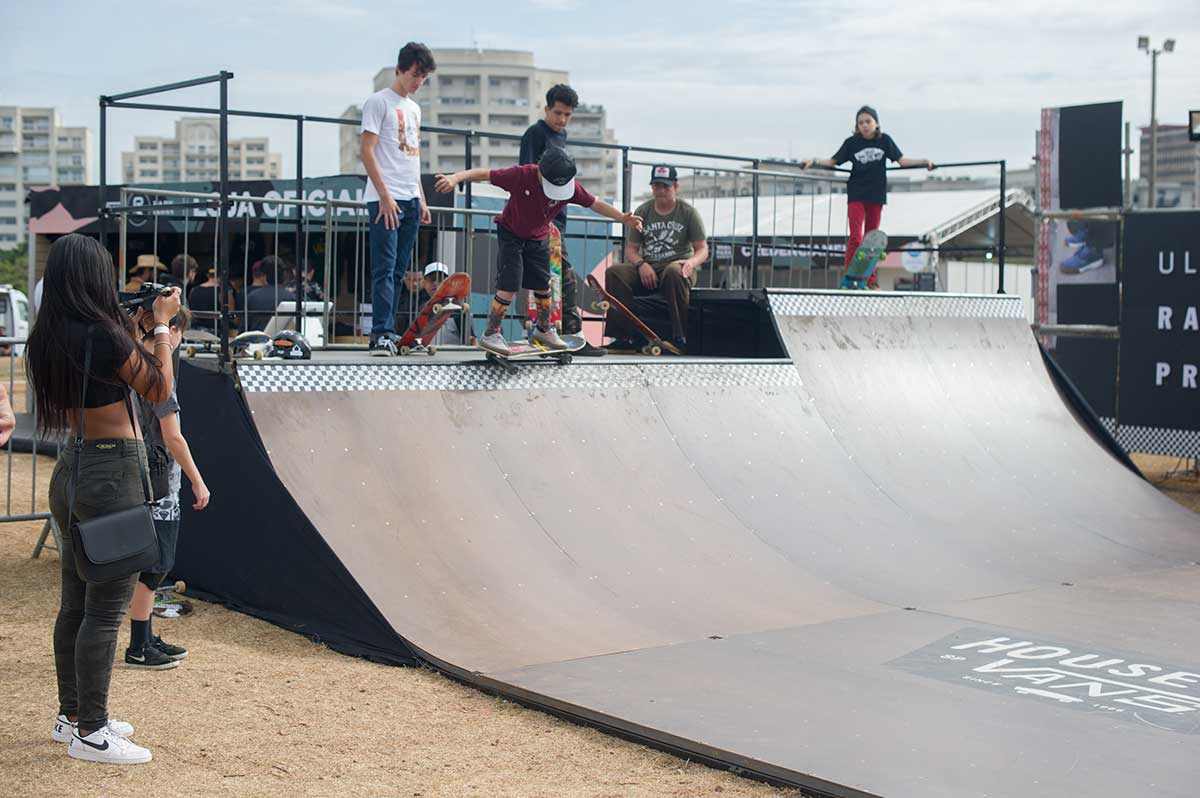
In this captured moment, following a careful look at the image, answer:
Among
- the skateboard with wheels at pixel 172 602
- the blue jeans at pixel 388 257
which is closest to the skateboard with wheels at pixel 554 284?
the blue jeans at pixel 388 257

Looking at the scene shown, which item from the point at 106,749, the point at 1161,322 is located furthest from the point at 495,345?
the point at 1161,322

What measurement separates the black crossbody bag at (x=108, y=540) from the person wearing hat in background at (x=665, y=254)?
6687mm

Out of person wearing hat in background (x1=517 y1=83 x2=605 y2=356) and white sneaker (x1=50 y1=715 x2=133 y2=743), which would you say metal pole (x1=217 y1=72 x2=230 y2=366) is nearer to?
person wearing hat in background (x1=517 y1=83 x2=605 y2=356)

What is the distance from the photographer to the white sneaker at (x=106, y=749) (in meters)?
4.58

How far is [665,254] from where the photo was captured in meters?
11.0

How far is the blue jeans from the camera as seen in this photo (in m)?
8.59

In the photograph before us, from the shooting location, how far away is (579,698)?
539 centimetres

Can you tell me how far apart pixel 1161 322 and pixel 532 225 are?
8148 millimetres

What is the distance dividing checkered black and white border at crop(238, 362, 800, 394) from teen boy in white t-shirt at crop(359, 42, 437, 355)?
3.36 feet

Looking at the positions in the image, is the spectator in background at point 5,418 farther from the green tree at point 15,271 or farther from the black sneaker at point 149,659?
the green tree at point 15,271

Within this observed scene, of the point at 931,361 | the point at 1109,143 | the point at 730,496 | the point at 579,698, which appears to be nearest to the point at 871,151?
the point at 931,361

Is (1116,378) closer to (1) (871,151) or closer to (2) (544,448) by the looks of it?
(1) (871,151)

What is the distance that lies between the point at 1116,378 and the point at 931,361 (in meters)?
3.79

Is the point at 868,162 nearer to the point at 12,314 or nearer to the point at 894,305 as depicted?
the point at 894,305
